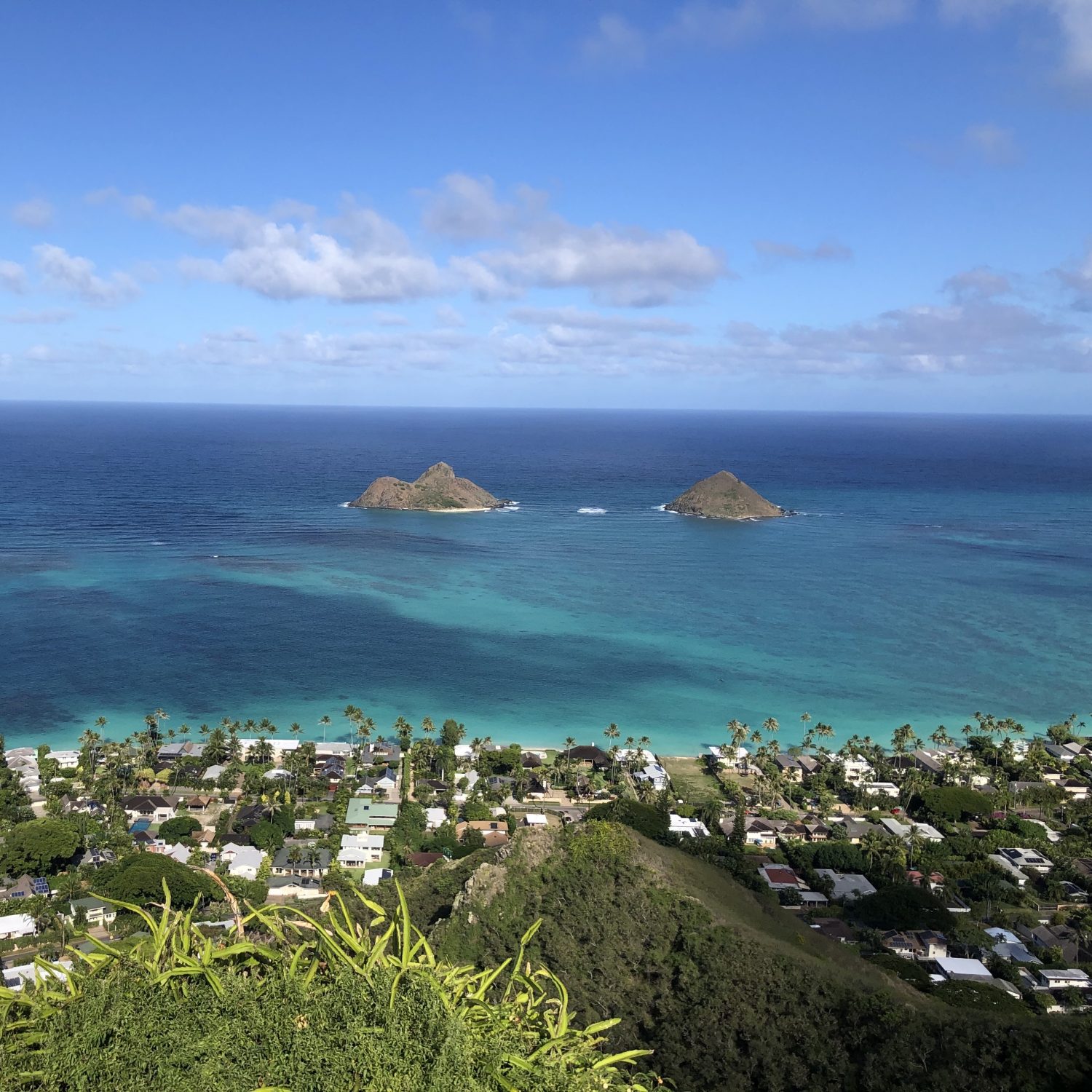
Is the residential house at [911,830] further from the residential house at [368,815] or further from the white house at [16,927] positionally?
the white house at [16,927]

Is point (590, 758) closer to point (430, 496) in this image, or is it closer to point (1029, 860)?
point (1029, 860)

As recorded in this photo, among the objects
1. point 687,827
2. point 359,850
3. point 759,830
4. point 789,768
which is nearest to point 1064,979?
point 759,830

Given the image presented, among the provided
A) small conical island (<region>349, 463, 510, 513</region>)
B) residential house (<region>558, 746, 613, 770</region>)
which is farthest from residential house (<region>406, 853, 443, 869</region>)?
small conical island (<region>349, 463, 510, 513</region>)

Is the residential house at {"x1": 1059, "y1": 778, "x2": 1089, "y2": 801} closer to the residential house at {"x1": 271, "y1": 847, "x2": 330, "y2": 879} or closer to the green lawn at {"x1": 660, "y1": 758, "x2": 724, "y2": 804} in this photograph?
the green lawn at {"x1": 660, "y1": 758, "x2": 724, "y2": 804}

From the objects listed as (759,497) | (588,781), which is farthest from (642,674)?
(759,497)

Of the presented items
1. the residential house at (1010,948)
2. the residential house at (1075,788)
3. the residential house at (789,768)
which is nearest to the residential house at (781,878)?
the residential house at (1010,948)

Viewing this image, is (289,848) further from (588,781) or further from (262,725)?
(588,781)
